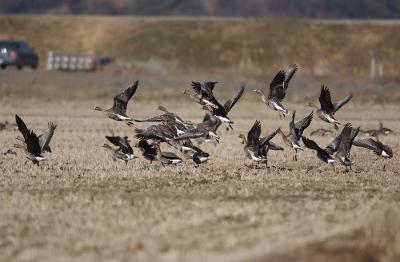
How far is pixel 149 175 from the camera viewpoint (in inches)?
723

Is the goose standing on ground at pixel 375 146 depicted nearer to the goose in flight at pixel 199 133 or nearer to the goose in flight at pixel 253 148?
the goose in flight at pixel 253 148

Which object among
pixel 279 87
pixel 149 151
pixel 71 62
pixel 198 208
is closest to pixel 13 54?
pixel 71 62

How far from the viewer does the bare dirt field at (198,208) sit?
1112cm

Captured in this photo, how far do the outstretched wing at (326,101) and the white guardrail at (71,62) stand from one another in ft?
115

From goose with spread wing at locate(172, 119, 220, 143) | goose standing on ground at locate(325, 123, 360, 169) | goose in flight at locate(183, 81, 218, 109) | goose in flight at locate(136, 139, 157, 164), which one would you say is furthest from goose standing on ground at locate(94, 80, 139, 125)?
goose standing on ground at locate(325, 123, 360, 169)

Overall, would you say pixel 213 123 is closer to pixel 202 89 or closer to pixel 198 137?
pixel 202 89

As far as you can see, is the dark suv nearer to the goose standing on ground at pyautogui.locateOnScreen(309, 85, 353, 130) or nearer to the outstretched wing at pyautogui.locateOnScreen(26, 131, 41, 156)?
the goose standing on ground at pyautogui.locateOnScreen(309, 85, 353, 130)

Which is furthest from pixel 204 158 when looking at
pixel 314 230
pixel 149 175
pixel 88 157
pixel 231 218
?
pixel 314 230

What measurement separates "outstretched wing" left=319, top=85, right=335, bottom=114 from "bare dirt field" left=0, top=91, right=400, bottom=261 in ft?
4.27

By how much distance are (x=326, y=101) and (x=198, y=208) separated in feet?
25.9

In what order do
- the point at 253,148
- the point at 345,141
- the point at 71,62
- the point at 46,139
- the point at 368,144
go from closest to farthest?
the point at 345,141
the point at 253,148
the point at 46,139
the point at 368,144
the point at 71,62

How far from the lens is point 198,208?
563 inches

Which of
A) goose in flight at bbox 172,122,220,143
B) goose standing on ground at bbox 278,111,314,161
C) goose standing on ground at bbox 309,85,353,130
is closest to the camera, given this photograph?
goose in flight at bbox 172,122,220,143

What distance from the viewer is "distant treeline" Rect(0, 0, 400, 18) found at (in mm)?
111938
